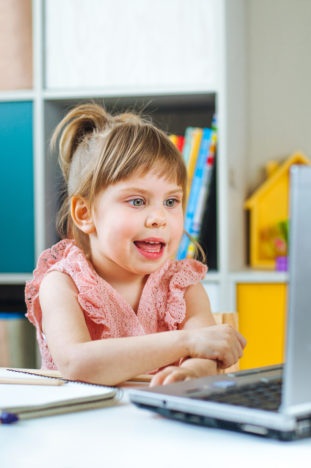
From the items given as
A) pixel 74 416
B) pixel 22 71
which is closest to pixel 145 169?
pixel 74 416

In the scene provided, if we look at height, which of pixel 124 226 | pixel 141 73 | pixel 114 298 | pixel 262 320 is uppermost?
pixel 141 73

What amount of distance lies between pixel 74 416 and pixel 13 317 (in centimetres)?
120

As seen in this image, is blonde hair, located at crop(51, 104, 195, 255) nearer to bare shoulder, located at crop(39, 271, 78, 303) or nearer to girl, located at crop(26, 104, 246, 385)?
girl, located at crop(26, 104, 246, 385)

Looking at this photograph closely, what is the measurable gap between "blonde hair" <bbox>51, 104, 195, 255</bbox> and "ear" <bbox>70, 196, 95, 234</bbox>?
0.01m

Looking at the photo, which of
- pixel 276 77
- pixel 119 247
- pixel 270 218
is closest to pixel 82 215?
pixel 119 247

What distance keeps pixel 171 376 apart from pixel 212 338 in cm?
16

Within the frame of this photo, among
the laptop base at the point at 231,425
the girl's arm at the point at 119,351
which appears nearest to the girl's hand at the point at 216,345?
the girl's arm at the point at 119,351

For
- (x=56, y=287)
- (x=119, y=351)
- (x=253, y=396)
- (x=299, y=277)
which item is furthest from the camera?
(x=56, y=287)

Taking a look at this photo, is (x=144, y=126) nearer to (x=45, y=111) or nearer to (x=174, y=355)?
(x=174, y=355)

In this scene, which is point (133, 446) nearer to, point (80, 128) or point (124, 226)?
point (124, 226)

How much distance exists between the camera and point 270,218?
6.81ft

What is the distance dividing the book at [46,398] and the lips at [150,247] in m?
0.37

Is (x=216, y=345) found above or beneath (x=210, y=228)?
beneath

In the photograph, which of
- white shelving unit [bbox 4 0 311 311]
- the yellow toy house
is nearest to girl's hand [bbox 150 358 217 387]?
white shelving unit [bbox 4 0 311 311]
